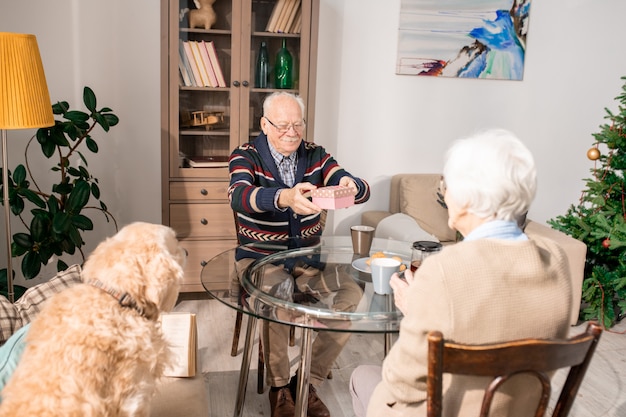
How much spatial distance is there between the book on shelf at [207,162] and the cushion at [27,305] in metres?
1.73

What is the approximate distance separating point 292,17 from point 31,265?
1888mm

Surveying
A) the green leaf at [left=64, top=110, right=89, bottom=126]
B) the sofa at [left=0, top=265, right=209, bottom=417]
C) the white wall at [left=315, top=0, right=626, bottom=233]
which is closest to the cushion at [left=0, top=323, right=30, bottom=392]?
the sofa at [left=0, top=265, right=209, bottom=417]

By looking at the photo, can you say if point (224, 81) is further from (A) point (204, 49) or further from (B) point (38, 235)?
(B) point (38, 235)

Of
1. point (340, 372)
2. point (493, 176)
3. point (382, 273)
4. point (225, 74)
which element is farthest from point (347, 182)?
point (493, 176)

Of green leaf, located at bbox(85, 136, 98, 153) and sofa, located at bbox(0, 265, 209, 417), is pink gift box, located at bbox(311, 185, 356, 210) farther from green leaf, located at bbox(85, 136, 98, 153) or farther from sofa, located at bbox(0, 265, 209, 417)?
green leaf, located at bbox(85, 136, 98, 153)

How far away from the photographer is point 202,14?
3.33 metres

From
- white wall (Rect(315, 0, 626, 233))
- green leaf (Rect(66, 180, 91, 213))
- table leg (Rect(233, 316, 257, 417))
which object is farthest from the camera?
white wall (Rect(315, 0, 626, 233))

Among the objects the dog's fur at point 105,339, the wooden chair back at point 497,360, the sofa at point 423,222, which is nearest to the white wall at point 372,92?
the sofa at point 423,222

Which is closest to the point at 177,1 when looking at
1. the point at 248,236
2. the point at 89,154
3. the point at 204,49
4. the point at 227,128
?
the point at 204,49

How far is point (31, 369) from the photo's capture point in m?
1.33

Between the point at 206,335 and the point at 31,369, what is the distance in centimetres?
194

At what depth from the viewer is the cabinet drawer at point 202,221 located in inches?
137

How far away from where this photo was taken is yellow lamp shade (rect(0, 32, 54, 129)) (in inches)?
92.6

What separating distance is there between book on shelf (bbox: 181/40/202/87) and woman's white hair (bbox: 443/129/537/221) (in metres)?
2.31
